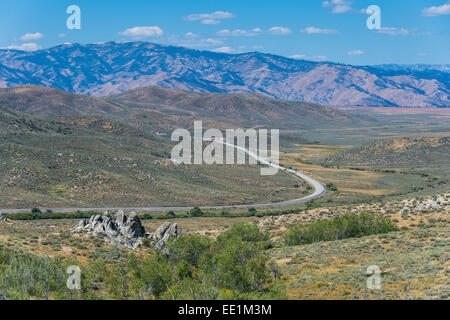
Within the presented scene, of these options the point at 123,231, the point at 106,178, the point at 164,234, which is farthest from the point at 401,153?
the point at 123,231

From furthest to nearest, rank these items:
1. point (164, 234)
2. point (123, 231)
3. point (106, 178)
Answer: point (106, 178) → point (164, 234) → point (123, 231)

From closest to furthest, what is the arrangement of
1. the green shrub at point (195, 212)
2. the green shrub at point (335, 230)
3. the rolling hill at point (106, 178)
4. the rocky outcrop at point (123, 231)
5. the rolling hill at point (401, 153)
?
the rocky outcrop at point (123, 231) → the green shrub at point (335, 230) → the green shrub at point (195, 212) → the rolling hill at point (106, 178) → the rolling hill at point (401, 153)

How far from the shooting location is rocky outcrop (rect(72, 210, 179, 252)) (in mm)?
46453

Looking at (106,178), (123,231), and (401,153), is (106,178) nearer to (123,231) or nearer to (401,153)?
(123,231)

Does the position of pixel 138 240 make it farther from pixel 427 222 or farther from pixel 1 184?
pixel 1 184

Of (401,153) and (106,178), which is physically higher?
(401,153)

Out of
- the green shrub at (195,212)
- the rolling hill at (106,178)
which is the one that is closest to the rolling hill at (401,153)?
the rolling hill at (106,178)

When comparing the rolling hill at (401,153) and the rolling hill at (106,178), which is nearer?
the rolling hill at (106,178)

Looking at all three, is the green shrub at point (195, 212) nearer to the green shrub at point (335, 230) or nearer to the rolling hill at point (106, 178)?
the rolling hill at point (106, 178)

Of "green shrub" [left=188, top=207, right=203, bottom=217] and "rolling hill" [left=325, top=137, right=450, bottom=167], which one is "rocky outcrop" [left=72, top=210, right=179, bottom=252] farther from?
"rolling hill" [left=325, top=137, right=450, bottom=167]

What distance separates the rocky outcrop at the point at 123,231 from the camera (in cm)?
4645

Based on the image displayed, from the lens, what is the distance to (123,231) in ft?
169
